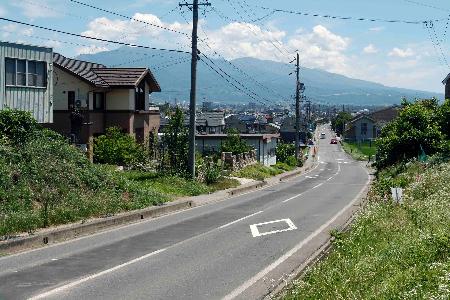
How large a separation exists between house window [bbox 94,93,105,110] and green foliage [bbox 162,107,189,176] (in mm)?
8657

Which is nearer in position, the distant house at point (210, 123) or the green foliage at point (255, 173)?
the green foliage at point (255, 173)

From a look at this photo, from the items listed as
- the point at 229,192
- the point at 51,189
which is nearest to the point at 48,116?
the point at 229,192

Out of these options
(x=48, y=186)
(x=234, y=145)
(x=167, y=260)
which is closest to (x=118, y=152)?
(x=48, y=186)

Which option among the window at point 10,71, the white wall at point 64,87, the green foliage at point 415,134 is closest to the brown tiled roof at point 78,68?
the white wall at point 64,87

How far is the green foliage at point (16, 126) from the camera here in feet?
64.7

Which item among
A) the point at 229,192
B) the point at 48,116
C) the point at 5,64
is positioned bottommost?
the point at 229,192

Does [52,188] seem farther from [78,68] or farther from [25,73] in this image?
[78,68]

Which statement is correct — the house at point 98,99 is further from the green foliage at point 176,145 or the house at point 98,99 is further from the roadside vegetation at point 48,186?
the roadside vegetation at point 48,186

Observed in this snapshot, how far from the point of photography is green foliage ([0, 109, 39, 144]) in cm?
1972

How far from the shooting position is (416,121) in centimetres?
3091

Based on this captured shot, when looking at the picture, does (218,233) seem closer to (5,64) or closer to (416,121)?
(5,64)

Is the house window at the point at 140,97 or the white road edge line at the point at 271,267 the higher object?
the house window at the point at 140,97

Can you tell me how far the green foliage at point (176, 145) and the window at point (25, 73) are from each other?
6.35 meters

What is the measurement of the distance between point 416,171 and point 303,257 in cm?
1283
